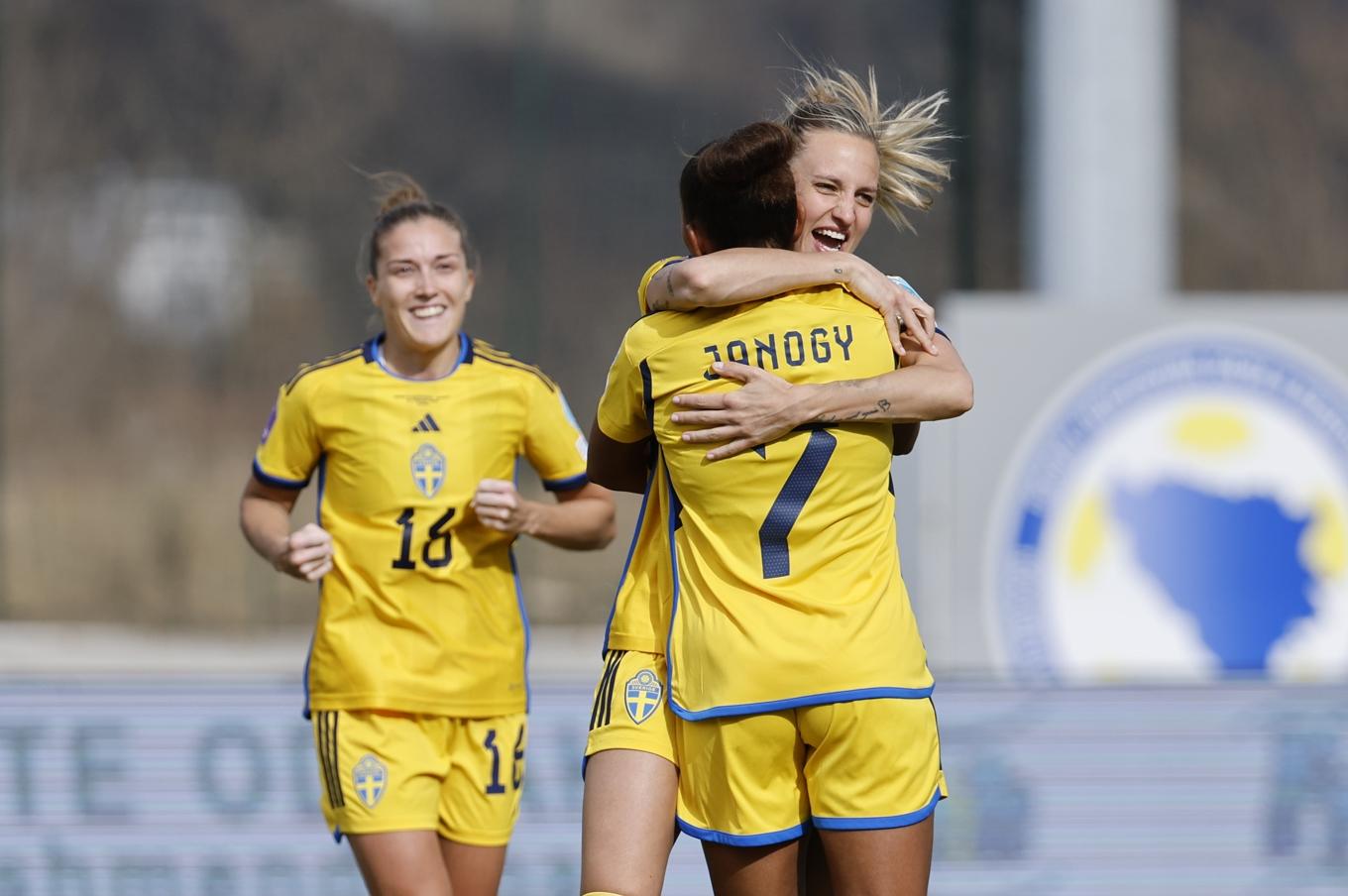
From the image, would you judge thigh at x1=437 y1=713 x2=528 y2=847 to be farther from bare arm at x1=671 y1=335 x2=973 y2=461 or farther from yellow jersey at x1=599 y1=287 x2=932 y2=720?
bare arm at x1=671 y1=335 x2=973 y2=461

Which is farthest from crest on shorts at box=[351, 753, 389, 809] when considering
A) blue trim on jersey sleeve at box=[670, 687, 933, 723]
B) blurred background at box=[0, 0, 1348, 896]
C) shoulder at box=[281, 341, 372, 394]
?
blurred background at box=[0, 0, 1348, 896]

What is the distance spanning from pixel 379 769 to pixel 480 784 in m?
0.24

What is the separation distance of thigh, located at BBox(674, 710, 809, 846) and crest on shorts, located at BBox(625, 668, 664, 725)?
0.08 metres

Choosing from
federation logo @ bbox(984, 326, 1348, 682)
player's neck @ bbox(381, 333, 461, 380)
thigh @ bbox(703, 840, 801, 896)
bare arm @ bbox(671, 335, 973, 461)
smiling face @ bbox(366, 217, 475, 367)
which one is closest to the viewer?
bare arm @ bbox(671, 335, 973, 461)

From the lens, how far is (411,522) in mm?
3758

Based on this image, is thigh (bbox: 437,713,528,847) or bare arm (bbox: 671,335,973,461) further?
thigh (bbox: 437,713,528,847)

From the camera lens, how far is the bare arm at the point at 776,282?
267cm

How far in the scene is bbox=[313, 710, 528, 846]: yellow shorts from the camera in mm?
3590

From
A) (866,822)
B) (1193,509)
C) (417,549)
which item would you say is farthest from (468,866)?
(1193,509)

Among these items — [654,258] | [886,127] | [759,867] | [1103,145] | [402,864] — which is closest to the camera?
[759,867]

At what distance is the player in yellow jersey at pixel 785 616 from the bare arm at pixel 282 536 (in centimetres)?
110

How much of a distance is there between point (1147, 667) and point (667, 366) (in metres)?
4.09

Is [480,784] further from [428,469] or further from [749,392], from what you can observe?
[749,392]

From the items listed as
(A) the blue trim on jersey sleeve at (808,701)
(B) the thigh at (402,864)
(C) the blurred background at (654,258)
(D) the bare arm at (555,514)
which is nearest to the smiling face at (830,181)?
(A) the blue trim on jersey sleeve at (808,701)
